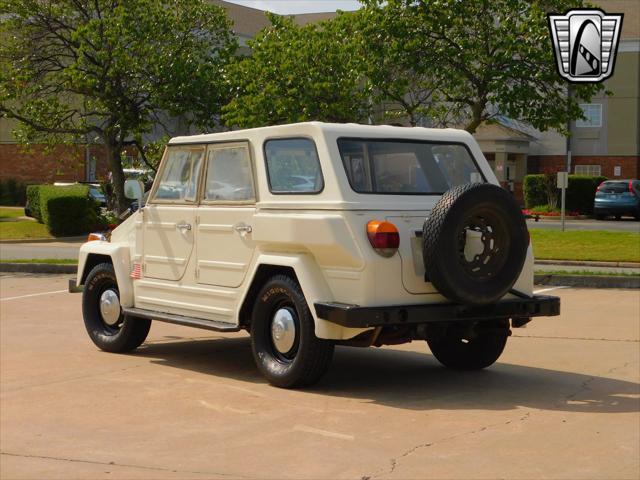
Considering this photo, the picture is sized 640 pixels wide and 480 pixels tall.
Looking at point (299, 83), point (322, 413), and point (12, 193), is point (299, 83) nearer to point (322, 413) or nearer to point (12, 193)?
point (12, 193)

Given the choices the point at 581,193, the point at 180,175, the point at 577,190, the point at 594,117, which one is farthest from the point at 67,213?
the point at 594,117

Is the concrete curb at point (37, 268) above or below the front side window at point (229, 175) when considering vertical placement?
below

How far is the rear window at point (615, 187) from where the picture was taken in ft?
137

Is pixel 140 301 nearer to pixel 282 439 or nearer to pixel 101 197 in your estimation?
pixel 282 439

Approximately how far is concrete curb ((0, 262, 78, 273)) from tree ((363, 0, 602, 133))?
12687 millimetres

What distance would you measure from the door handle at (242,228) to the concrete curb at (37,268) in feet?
37.5

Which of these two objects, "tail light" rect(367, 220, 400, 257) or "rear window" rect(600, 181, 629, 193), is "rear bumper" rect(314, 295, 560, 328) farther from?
"rear window" rect(600, 181, 629, 193)

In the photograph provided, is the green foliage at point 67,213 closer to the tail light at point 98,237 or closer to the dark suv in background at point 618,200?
the dark suv in background at point 618,200

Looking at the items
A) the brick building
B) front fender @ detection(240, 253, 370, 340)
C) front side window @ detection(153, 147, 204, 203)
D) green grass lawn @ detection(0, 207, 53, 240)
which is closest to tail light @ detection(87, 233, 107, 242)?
front side window @ detection(153, 147, 204, 203)

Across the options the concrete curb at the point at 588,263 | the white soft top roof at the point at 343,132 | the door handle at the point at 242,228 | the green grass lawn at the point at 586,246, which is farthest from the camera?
the green grass lawn at the point at 586,246

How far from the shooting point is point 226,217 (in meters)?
→ 9.27

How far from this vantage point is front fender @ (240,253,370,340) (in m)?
8.20

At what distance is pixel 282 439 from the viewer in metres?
7.04

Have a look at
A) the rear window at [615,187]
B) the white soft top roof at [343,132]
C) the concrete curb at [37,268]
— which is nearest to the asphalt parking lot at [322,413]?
the white soft top roof at [343,132]
